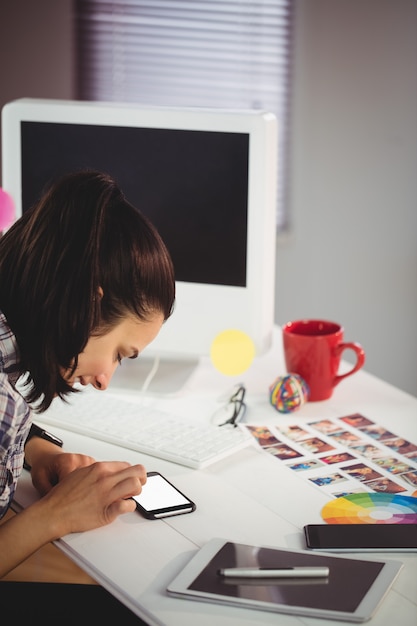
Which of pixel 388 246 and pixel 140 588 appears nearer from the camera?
pixel 140 588

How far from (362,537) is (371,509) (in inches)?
3.4

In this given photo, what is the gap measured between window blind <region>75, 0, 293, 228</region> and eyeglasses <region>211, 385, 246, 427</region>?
154 centimetres

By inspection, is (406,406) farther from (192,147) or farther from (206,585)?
(206,585)

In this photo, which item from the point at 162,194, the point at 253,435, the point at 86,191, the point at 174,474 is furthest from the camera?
the point at 162,194

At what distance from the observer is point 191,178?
1.37 m

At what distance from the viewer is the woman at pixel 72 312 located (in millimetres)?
937

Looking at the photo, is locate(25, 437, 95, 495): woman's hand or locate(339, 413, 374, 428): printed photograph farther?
locate(339, 413, 374, 428): printed photograph

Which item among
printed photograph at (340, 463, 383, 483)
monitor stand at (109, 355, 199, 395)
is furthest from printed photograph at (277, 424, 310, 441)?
monitor stand at (109, 355, 199, 395)

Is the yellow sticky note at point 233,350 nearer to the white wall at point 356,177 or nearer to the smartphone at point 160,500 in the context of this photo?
the smartphone at point 160,500

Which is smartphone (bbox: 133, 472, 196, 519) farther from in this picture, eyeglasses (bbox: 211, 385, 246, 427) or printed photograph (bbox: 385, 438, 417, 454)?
printed photograph (bbox: 385, 438, 417, 454)

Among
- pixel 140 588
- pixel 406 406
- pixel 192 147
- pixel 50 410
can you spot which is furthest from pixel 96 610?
pixel 192 147

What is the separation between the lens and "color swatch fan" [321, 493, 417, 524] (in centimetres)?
98

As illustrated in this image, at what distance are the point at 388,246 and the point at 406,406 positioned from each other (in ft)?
5.11

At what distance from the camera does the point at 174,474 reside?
1.11 metres
